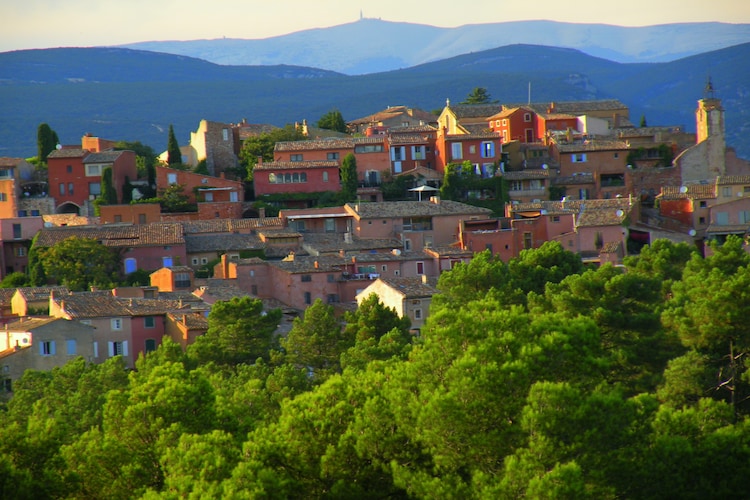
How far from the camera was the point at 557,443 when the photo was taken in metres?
29.6

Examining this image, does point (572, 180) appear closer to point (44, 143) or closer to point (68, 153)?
point (68, 153)

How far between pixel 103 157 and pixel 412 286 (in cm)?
2119

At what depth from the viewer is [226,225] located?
216 ft

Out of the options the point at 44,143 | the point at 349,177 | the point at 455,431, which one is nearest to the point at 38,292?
the point at 349,177

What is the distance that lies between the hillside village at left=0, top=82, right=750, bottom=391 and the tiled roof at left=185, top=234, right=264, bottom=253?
0.27 feet

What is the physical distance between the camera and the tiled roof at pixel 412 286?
55.3m

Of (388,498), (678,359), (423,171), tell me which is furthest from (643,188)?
(388,498)

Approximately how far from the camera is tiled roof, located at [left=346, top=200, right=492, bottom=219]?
66.2 metres

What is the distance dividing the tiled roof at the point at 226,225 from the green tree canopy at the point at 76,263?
508 centimetres

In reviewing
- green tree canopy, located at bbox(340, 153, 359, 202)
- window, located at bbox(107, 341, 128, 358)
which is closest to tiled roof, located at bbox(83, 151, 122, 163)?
green tree canopy, located at bbox(340, 153, 359, 202)

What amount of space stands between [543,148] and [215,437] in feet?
152

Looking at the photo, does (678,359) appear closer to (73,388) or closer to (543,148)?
(73,388)

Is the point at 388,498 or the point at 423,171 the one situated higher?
the point at 423,171

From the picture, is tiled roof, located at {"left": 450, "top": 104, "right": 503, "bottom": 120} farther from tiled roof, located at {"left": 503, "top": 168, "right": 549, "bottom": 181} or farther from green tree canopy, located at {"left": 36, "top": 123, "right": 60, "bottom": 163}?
green tree canopy, located at {"left": 36, "top": 123, "right": 60, "bottom": 163}
